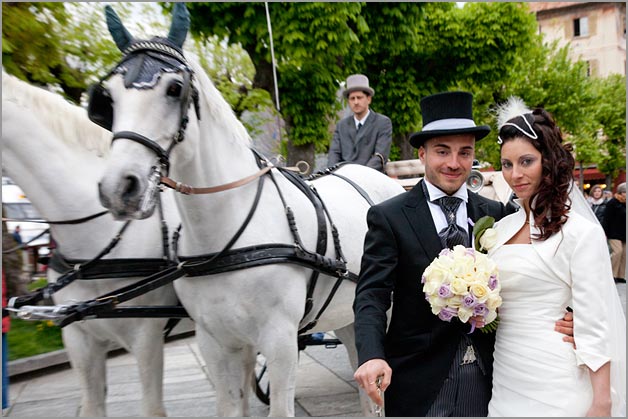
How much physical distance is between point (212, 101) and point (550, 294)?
175 cm

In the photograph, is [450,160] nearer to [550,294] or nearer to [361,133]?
[550,294]

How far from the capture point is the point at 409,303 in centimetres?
237

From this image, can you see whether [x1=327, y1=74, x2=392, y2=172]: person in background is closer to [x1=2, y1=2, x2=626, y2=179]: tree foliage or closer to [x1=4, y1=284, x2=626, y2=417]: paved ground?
[x1=4, y1=284, x2=626, y2=417]: paved ground

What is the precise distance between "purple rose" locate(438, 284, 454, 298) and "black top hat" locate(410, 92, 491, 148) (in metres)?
0.59

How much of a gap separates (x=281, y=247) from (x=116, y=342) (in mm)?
1237

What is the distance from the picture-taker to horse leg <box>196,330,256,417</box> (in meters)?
3.20

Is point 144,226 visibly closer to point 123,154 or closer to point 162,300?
point 162,300

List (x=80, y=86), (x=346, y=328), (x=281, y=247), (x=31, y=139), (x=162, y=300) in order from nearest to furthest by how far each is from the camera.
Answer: (x=281, y=247)
(x=31, y=139)
(x=162, y=300)
(x=346, y=328)
(x=80, y=86)

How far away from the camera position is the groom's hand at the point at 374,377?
203 cm

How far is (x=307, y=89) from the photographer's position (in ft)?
38.6

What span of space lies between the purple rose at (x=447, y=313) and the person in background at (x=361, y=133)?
3.43 meters

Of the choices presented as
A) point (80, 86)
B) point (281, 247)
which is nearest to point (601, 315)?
point (281, 247)

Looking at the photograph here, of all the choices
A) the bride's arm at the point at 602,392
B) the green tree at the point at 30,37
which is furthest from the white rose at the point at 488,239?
the green tree at the point at 30,37

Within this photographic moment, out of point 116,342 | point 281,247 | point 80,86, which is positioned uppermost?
point 80,86
